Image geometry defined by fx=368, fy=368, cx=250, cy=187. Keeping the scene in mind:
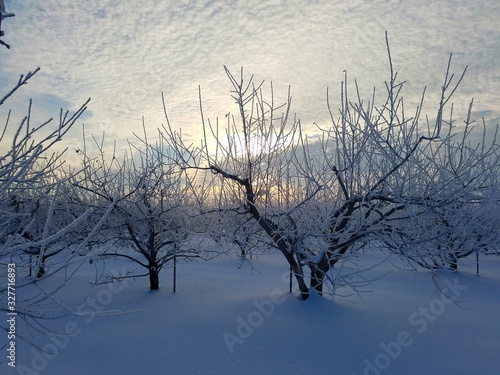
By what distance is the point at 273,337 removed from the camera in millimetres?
6398

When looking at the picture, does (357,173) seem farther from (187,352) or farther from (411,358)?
(187,352)

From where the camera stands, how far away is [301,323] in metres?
6.81

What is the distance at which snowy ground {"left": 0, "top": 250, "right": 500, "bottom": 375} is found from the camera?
5.54 metres

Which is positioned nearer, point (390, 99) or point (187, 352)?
point (390, 99)

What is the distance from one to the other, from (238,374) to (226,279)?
22.3 ft

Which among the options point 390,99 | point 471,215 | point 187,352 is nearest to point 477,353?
point 471,215
